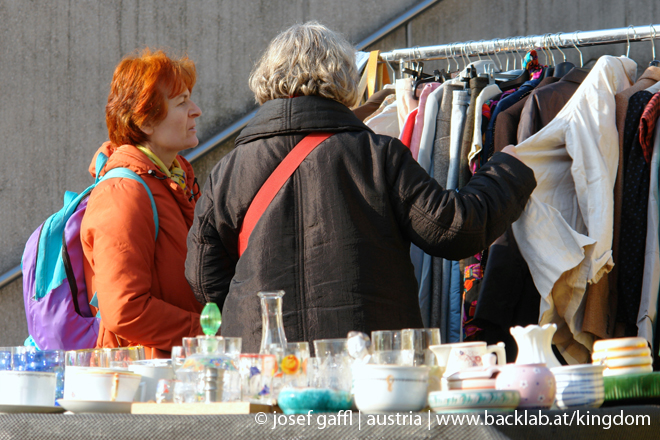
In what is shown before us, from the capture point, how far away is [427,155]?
2457 mm

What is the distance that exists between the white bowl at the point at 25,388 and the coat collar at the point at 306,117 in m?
0.84

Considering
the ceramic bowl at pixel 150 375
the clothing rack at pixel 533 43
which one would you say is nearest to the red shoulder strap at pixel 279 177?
the ceramic bowl at pixel 150 375

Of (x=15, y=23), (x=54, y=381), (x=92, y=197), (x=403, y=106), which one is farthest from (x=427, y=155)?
(x=15, y=23)

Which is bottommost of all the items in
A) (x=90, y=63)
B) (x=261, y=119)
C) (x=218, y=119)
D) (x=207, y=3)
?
(x=261, y=119)

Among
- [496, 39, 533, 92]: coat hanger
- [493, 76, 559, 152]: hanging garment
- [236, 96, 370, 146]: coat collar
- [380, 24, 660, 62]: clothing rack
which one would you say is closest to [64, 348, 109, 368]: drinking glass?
[236, 96, 370, 146]: coat collar

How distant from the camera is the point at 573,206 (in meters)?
2.25

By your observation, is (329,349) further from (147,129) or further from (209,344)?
(147,129)

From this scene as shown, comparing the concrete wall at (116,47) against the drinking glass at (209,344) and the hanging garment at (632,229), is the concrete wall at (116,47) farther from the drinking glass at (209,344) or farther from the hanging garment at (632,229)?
the drinking glass at (209,344)

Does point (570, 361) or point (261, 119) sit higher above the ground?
point (261, 119)

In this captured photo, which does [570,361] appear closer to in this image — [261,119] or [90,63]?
[261,119]

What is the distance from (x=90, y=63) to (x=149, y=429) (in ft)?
9.77

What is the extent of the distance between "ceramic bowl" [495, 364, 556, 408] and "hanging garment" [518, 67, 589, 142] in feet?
4.23

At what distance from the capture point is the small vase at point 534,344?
4.03ft

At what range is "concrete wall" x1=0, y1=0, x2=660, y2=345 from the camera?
3.60 m
